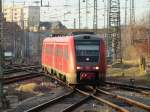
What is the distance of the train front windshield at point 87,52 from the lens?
26.0 meters

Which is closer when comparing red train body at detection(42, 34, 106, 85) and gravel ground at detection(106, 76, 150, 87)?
red train body at detection(42, 34, 106, 85)

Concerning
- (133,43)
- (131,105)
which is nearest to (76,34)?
(131,105)

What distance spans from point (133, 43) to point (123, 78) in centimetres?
2982

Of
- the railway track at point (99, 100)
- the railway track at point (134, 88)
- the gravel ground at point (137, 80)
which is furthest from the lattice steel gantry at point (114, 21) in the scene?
the railway track at point (99, 100)

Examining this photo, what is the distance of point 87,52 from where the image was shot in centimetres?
2620

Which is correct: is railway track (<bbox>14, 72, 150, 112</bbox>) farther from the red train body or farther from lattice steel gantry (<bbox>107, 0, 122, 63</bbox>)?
lattice steel gantry (<bbox>107, 0, 122, 63</bbox>)

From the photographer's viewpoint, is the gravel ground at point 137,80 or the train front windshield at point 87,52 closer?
the train front windshield at point 87,52

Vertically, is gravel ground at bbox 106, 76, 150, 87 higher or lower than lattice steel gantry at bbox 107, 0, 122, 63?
lower

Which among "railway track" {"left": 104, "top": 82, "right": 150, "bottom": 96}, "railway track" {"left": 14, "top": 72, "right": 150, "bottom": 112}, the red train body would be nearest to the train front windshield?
the red train body

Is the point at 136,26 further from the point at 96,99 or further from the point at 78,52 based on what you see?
the point at 96,99

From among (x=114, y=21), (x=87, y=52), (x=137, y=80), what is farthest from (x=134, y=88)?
(x=114, y=21)

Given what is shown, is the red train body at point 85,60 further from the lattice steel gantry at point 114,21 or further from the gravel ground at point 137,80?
the lattice steel gantry at point 114,21

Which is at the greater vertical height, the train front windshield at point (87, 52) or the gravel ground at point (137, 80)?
the train front windshield at point (87, 52)

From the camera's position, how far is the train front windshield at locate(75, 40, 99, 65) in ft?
85.3
